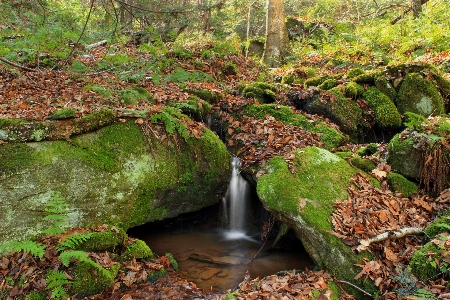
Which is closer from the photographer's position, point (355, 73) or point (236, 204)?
point (236, 204)

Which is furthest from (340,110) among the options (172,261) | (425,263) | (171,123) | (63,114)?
(63,114)

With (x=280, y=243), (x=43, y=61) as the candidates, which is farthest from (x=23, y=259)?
(x=43, y=61)

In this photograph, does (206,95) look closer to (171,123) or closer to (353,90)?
(171,123)

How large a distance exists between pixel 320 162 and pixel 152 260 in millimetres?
3356

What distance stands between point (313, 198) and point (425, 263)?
5.59ft

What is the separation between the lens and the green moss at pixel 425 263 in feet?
13.1

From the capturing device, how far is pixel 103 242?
4.78 meters

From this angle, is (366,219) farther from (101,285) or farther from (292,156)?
(101,285)

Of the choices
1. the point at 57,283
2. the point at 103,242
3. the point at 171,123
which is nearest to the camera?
the point at 57,283

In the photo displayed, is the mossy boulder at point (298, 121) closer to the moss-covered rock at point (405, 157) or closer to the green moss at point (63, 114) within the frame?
the moss-covered rock at point (405, 157)

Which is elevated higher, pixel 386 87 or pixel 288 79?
pixel 288 79

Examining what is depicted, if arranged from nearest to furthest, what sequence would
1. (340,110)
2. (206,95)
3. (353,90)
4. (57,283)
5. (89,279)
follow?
(57,283), (89,279), (206,95), (340,110), (353,90)

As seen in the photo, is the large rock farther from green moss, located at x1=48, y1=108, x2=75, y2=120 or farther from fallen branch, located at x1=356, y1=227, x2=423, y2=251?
fallen branch, located at x1=356, y1=227, x2=423, y2=251

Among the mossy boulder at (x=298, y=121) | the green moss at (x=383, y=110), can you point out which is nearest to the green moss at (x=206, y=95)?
the mossy boulder at (x=298, y=121)
